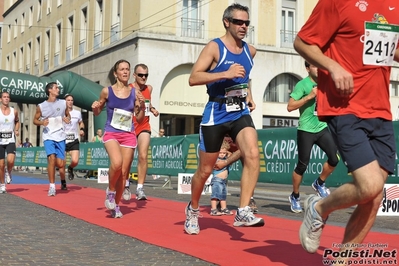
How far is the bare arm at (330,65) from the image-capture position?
4113mm

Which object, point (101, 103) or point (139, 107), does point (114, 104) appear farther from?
point (139, 107)

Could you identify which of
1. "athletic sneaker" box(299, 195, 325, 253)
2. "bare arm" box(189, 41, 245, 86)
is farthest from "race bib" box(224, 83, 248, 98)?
"athletic sneaker" box(299, 195, 325, 253)

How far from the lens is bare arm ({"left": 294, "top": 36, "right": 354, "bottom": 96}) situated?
411 cm

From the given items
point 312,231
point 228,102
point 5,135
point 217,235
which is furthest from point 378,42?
point 5,135

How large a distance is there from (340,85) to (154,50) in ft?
88.9

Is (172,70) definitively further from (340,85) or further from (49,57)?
(340,85)

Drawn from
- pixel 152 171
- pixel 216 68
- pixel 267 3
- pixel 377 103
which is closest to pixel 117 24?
pixel 267 3

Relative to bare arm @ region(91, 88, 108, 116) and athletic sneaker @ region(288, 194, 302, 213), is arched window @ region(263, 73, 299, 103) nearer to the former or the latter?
athletic sneaker @ region(288, 194, 302, 213)

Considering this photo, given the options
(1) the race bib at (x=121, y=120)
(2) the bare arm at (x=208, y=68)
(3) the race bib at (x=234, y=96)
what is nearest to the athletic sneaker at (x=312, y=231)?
(2) the bare arm at (x=208, y=68)

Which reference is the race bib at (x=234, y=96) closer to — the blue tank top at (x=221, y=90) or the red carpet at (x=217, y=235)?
the blue tank top at (x=221, y=90)

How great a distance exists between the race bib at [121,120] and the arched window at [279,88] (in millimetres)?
25519

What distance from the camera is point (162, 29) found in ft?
102

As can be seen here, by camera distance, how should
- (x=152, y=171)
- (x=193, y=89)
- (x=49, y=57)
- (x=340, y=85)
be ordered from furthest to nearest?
(x=49, y=57)
(x=193, y=89)
(x=152, y=171)
(x=340, y=85)

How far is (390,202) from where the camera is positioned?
30.8 ft
